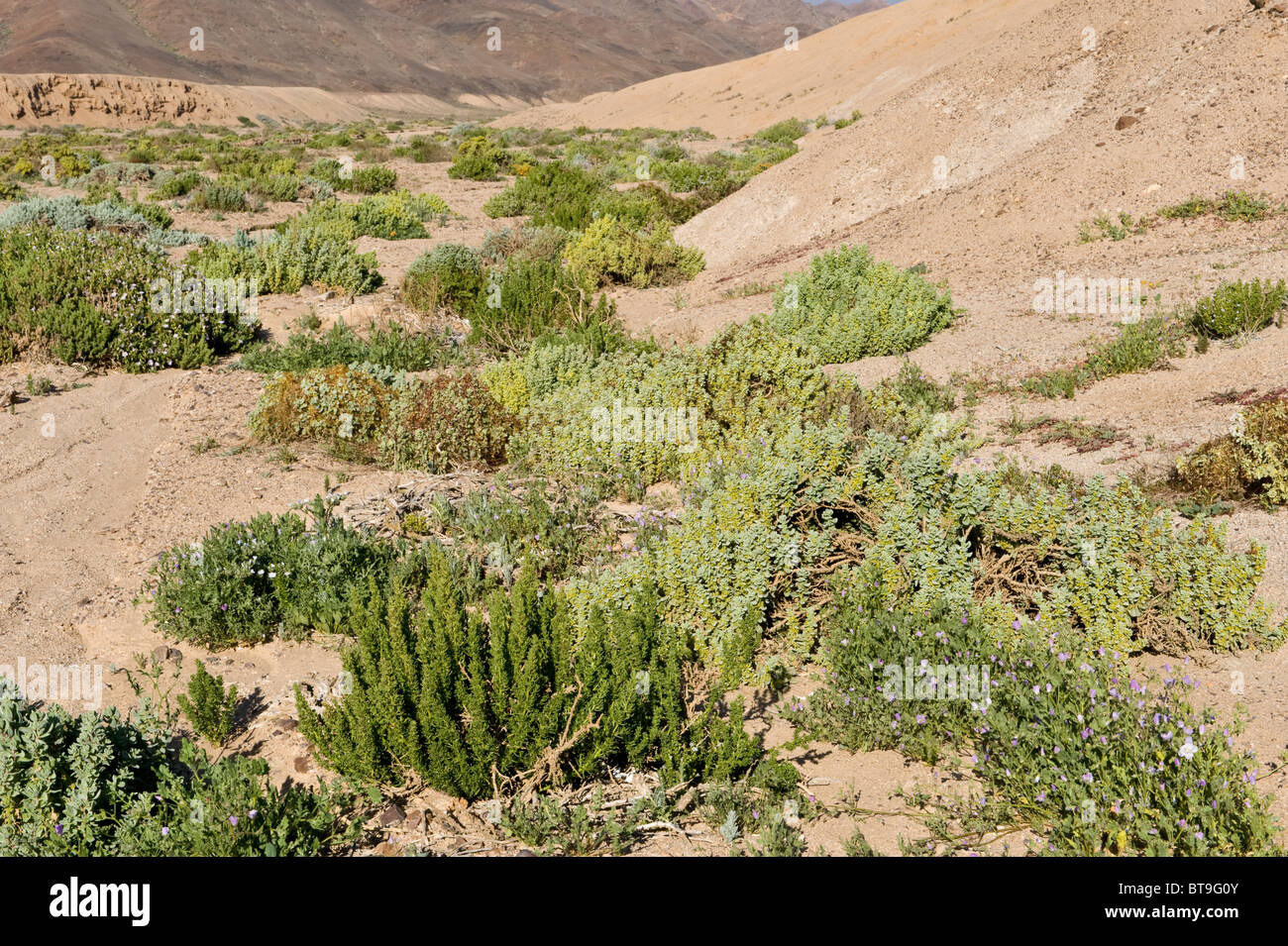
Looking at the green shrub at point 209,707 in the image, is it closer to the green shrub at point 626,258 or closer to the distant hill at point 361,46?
the green shrub at point 626,258

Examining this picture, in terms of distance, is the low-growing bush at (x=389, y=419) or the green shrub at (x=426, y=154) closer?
the low-growing bush at (x=389, y=419)

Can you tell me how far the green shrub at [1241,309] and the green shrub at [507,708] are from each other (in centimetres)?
703

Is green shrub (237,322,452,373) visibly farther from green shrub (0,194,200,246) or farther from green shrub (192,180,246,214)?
green shrub (192,180,246,214)

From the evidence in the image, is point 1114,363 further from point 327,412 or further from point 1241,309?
point 327,412

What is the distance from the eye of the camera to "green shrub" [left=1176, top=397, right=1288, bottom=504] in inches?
213

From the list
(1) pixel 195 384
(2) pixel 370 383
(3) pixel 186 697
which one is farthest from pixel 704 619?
(1) pixel 195 384

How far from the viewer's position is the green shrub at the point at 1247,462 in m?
5.41

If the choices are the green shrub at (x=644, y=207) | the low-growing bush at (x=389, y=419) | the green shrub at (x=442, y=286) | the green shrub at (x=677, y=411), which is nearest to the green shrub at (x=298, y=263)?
the green shrub at (x=442, y=286)

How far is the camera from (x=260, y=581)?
5109 millimetres

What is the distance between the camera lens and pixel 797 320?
32.0 ft

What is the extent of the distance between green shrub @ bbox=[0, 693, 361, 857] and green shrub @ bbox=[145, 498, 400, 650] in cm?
129

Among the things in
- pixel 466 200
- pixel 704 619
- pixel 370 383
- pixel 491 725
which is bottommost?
pixel 491 725

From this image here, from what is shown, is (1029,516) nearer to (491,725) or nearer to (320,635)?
(491,725)
